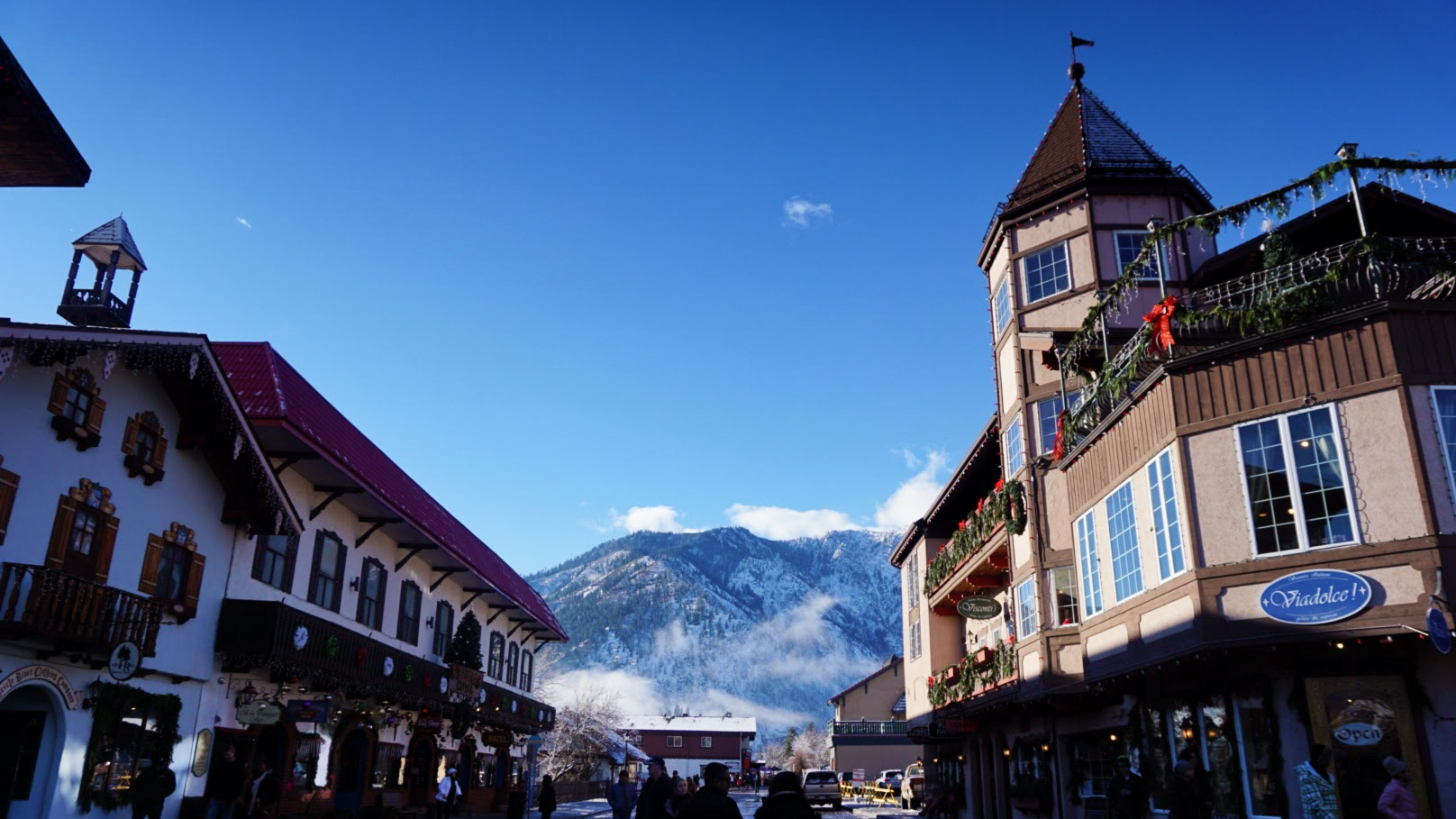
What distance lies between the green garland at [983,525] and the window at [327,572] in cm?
1582

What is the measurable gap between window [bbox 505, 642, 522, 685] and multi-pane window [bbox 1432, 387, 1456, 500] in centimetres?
3307

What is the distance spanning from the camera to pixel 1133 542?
18438 mm

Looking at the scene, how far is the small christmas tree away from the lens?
3144 centimetres

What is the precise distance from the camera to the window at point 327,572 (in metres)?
23.4

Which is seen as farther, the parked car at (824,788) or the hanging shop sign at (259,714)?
the parked car at (824,788)

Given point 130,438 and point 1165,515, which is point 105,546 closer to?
point 130,438

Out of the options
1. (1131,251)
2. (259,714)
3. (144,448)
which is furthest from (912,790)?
(144,448)

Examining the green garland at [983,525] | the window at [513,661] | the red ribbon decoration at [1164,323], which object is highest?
the red ribbon decoration at [1164,323]

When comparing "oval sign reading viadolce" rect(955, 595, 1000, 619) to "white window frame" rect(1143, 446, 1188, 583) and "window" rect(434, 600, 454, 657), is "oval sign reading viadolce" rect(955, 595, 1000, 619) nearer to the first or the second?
"white window frame" rect(1143, 446, 1188, 583)

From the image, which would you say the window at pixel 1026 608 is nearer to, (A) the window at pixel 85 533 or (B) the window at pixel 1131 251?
(B) the window at pixel 1131 251

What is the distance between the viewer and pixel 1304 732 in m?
14.3

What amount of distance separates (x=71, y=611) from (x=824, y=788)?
36.7 m

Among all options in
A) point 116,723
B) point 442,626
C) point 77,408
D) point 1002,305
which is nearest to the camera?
point 77,408

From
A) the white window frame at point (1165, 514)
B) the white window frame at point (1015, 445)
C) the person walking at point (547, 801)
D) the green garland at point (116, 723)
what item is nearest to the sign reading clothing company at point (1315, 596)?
the white window frame at point (1165, 514)
